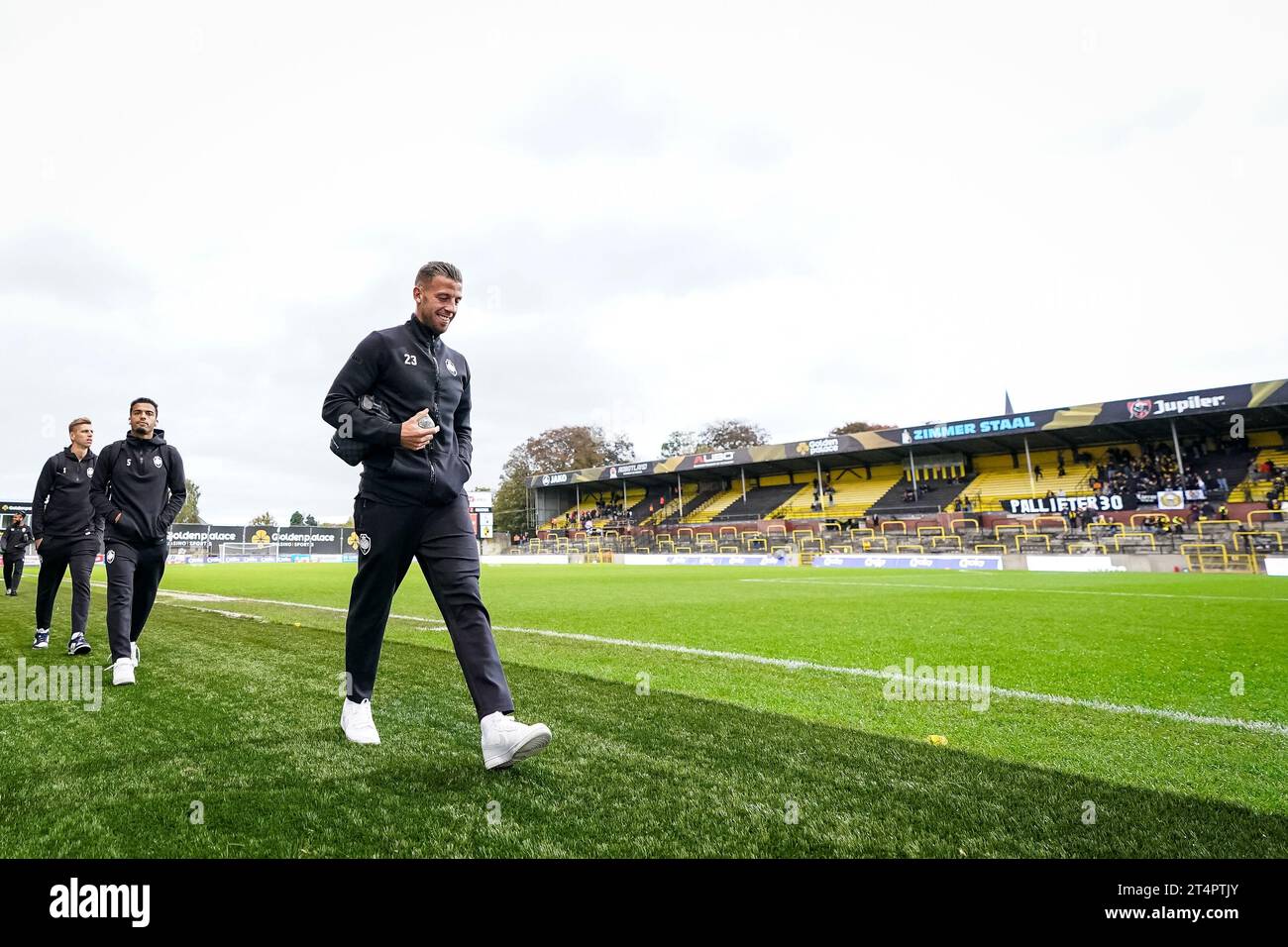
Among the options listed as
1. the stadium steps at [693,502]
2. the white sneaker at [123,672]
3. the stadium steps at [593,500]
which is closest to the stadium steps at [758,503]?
the stadium steps at [693,502]

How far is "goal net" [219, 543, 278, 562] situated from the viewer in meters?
44.2

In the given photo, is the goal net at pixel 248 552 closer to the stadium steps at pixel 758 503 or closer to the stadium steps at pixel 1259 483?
the stadium steps at pixel 758 503

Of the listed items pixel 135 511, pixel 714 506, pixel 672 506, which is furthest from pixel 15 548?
pixel 672 506

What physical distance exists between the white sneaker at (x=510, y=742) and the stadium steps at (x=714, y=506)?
4150 cm

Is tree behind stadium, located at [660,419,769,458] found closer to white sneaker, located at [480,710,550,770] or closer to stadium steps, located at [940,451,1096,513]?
stadium steps, located at [940,451,1096,513]

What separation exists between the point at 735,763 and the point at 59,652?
606 centimetres

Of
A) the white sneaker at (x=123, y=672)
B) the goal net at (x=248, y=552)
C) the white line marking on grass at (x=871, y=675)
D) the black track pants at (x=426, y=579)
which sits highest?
the goal net at (x=248, y=552)

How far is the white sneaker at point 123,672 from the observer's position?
14.2 ft

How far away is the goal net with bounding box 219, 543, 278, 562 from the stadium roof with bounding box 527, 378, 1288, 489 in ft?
79.2

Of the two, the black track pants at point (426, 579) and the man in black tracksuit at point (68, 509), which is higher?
the man in black tracksuit at point (68, 509)

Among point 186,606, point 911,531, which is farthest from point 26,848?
point 911,531

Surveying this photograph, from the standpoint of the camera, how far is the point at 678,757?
2.80m

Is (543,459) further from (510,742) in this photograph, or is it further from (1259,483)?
(510,742)

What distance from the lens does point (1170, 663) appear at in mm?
5074
